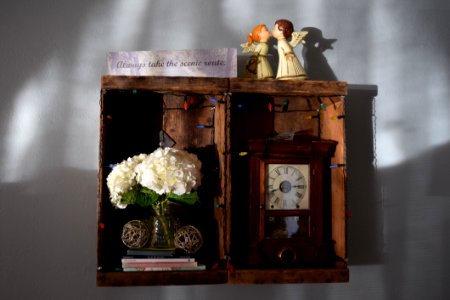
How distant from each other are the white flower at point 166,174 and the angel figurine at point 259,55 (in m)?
0.51

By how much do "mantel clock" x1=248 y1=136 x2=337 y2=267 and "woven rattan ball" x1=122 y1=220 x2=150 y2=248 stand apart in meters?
0.40

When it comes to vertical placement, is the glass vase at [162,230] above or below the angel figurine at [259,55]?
below

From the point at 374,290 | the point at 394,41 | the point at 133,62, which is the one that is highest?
the point at 394,41

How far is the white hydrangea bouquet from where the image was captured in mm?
1560

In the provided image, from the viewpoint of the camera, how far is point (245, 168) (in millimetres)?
1860

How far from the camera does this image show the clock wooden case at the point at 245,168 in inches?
64.1

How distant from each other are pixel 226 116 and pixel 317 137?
0.48 metres

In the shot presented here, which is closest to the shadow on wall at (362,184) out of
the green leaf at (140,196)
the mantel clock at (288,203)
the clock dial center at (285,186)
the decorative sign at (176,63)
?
the mantel clock at (288,203)

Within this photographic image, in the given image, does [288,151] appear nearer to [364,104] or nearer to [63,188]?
[364,104]

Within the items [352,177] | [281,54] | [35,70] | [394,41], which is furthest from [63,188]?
[394,41]

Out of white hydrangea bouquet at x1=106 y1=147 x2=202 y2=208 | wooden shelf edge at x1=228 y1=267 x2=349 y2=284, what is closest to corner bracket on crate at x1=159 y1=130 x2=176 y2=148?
white hydrangea bouquet at x1=106 y1=147 x2=202 y2=208

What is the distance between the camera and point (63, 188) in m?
1.87

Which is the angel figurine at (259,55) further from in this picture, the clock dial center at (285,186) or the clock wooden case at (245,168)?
the clock dial center at (285,186)

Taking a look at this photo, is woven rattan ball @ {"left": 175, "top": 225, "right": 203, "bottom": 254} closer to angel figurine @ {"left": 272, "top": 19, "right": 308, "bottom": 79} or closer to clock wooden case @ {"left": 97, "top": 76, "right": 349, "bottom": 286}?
clock wooden case @ {"left": 97, "top": 76, "right": 349, "bottom": 286}
